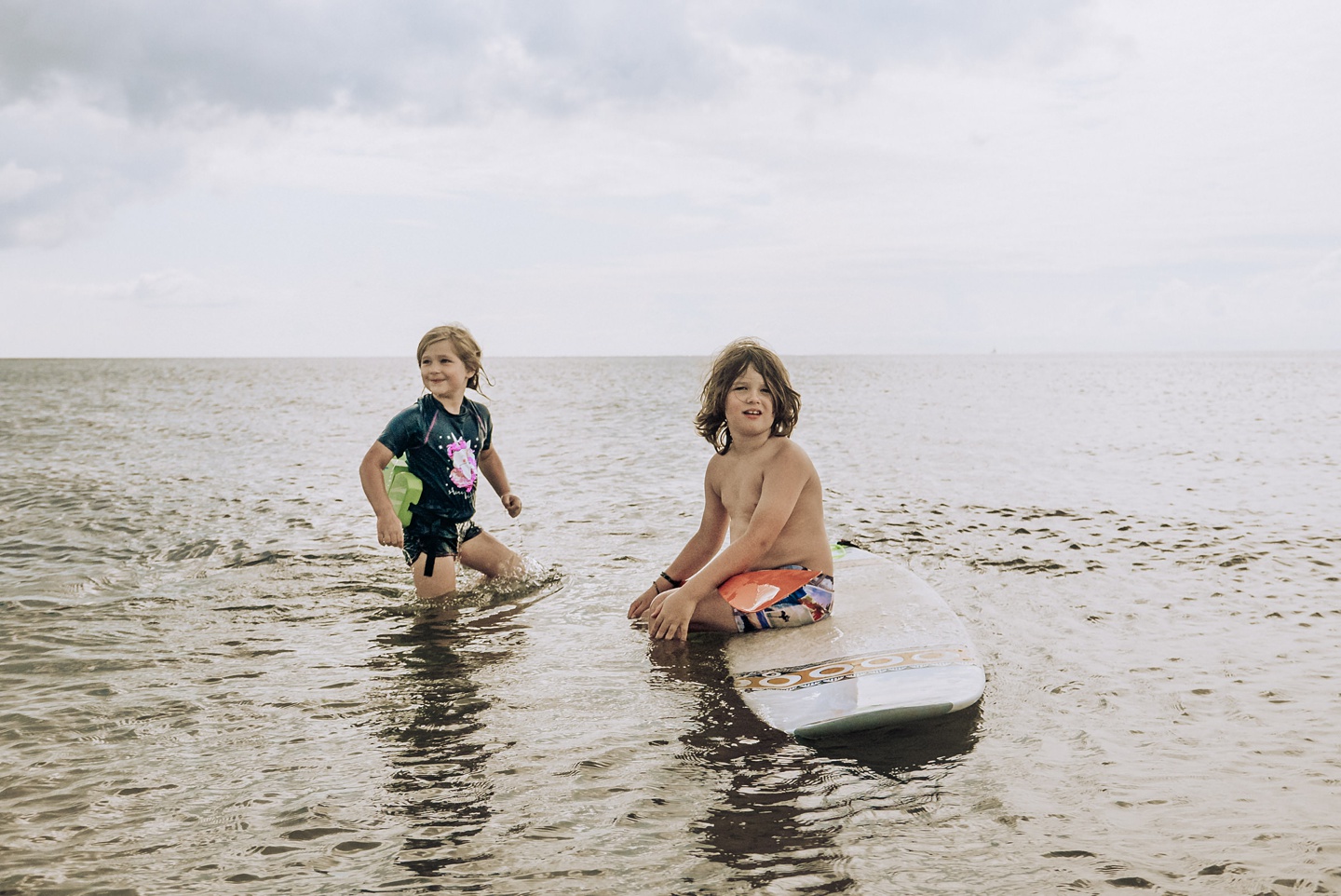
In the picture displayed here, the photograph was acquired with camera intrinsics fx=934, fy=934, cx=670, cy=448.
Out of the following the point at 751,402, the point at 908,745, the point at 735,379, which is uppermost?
the point at 735,379

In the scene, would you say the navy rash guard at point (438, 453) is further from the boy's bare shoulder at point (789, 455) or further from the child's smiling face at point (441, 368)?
the boy's bare shoulder at point (789, 455)

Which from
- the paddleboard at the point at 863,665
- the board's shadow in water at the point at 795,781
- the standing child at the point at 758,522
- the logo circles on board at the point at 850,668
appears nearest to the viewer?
the board's shadow in water at the point at 795,781

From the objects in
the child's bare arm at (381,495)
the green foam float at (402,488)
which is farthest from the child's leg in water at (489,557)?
the child's bare arm at (381,495)

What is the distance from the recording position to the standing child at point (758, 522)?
4.73 m

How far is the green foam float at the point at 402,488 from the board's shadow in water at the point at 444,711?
617 millimetres

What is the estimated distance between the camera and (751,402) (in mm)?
4805

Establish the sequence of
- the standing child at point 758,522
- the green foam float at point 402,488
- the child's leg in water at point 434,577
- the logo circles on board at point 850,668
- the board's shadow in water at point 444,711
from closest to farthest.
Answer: the board's shadow in water at point 444,711 → the logo circles on board at point 850,668 → the standing child at point 758,522 → the green foam float at point 402,488 → the child's leg in water at point 434,577

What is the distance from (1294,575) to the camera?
6516 mm

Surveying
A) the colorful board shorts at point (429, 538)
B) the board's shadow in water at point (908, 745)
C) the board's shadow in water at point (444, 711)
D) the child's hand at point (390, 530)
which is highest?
the child's hand at point (390, 530)

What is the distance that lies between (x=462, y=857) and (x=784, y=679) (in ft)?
5.90

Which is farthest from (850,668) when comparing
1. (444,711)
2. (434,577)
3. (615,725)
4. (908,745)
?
(434,577)

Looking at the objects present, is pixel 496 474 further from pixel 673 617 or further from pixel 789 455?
pixel 789 455

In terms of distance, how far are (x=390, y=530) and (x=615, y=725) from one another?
2129 mm

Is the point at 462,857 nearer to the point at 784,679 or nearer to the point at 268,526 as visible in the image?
the point at 784,679
